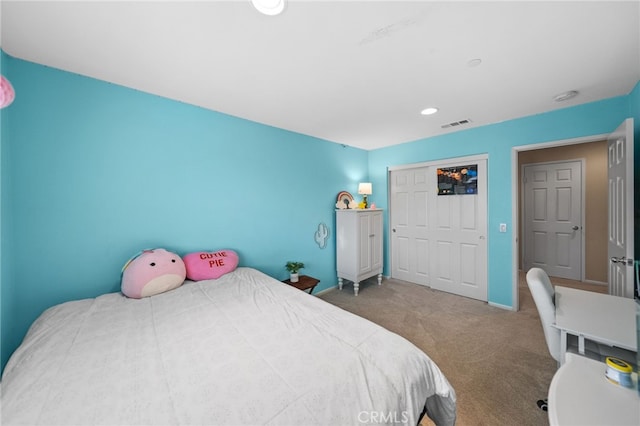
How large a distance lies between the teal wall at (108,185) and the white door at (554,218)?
4.92 meters

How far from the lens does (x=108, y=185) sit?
6.10ft

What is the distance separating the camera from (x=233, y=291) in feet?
5.97

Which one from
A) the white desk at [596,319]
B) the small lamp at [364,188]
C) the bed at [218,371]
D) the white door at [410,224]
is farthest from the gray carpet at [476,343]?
the small lamp at [364,188]

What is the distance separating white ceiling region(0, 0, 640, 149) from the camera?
123 cm

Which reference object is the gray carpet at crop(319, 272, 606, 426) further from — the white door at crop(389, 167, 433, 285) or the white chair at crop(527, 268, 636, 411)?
the white door at crop(389, 167, 433, 285)

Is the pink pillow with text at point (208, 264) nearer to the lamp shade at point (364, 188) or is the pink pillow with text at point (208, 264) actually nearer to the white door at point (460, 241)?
the lamp shade at point (364, 188)

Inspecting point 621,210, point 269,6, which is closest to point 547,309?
point 621,210

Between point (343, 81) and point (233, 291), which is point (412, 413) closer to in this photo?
point (233, 291)

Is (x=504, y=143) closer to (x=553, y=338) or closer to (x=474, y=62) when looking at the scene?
(x=474, y=62)

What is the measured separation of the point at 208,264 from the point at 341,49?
6.86 ft

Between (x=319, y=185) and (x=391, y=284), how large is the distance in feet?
6.95

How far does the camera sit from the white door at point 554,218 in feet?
12.8

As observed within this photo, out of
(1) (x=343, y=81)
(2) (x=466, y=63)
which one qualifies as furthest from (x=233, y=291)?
(2) (x=466, y=63)

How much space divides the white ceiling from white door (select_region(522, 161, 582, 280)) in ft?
7.85
